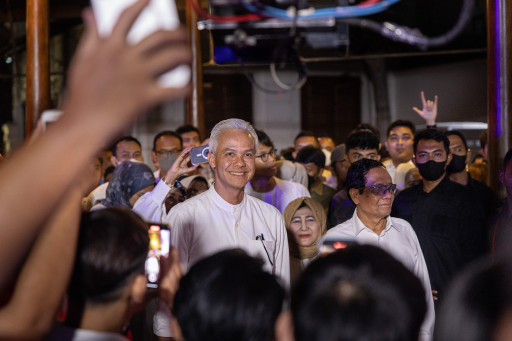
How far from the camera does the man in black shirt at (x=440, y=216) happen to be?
12.1 feet

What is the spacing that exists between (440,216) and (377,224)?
0.86 meters

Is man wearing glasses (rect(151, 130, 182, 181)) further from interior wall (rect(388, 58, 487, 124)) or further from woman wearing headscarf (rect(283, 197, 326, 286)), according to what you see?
interior wall (rect(388, 58, 487, 124))

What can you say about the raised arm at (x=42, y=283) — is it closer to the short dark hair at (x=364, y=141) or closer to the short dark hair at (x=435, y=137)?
the short dark hair at (x=435, y=137)

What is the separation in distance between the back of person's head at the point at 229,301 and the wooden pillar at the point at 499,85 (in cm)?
442

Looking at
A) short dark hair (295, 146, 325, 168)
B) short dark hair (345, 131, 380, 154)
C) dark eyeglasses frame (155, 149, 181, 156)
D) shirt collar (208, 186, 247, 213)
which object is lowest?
shirt collar (208, 186, 247, 213)

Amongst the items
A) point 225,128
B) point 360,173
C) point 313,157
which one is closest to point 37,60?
point 313,157

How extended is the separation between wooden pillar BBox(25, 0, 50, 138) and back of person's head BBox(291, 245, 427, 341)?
5919 millimetres

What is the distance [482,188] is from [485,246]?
0.68m

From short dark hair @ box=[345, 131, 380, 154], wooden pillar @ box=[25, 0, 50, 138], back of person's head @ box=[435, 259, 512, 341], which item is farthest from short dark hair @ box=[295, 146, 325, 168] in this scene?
back of person's head @ box=[435, 259, 512, 341]

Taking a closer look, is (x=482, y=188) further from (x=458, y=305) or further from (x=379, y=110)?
(x=379, y=110)

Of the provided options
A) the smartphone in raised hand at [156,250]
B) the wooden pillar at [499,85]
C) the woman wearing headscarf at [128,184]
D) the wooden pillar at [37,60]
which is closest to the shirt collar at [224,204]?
the woman wearing headscarf at [128,184]

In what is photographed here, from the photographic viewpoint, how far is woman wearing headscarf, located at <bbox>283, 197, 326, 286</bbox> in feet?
11.7

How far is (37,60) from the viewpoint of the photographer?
666 cm

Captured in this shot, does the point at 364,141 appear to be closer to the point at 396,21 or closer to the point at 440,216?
the point at 440,216
